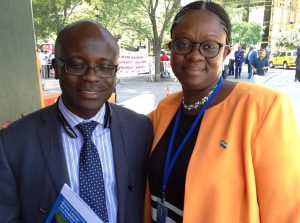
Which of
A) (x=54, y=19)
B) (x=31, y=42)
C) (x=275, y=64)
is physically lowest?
(x=275, y=64)

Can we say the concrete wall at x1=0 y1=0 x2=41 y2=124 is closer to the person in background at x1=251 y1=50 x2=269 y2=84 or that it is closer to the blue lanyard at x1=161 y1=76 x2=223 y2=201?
the blue lanyard at x1=161 y1=76 x2=223 y2=201

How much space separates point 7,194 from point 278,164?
55.6 inches

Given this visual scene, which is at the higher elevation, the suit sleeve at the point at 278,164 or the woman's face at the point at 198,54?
the woman's face at the point at 198,54

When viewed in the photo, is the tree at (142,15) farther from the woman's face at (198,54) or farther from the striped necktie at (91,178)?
the striped necktie at (91,178)

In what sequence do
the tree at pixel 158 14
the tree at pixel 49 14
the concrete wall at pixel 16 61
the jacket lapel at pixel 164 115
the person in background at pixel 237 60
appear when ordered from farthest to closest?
the person in background at pixel 237 60 → the tree at pixel 158 14 → the tree at pixel 49 14 → the concrete wall at pixel 16 61 → the jacket lapel at pixel 164 115

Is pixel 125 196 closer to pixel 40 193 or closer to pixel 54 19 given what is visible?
pixel 40 193

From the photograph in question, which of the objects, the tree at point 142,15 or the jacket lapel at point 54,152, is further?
the tree at point 142,15

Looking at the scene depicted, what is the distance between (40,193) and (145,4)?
15.9 m

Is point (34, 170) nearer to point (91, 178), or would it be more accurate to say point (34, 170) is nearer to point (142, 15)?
point (91, 178)

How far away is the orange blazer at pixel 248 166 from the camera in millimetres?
1664

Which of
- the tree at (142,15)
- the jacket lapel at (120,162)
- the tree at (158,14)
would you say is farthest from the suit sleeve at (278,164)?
the tree at (158,14)

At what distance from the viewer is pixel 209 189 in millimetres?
1783

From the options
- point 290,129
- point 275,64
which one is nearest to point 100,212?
point 290,129

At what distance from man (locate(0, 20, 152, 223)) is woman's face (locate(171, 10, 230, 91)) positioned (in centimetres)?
41
